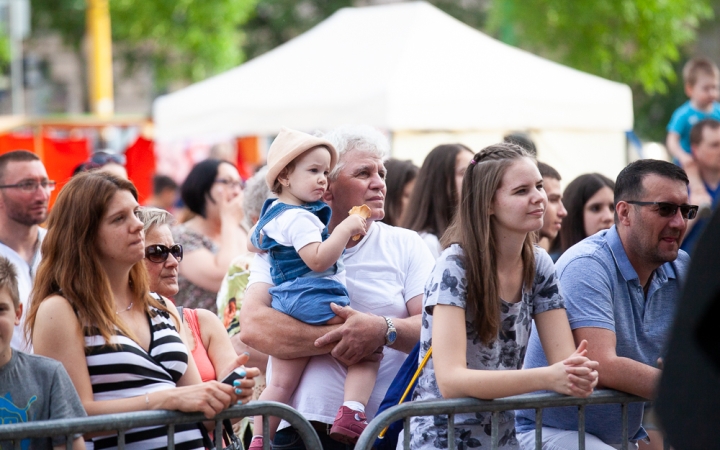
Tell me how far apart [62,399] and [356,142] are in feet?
5.78

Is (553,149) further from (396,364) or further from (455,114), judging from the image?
(396,364)

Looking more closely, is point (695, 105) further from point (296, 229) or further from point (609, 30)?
point (296, 229)

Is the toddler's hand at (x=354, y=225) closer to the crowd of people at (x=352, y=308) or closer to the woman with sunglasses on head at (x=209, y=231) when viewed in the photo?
the crowd of people at (x=352, y=308)

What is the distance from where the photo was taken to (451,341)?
315cm

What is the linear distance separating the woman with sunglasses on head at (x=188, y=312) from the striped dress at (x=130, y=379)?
37cm

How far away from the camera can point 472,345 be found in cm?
330

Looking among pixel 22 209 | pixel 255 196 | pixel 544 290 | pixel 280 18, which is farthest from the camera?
pixel 280 18

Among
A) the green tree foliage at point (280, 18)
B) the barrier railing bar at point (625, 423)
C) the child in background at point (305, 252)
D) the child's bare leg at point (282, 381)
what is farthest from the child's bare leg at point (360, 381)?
the green tree foliage at point (280, 18)

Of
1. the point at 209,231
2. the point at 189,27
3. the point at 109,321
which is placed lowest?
the point at 109,321

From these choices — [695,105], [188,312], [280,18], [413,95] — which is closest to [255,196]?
Result: [188,312]

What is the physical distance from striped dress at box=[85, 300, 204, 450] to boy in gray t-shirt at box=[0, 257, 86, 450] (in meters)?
0.15

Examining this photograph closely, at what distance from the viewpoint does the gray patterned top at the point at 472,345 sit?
10.7 feet

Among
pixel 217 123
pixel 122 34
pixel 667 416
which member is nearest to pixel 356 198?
pixel 667 416

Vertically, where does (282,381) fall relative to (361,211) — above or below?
below
